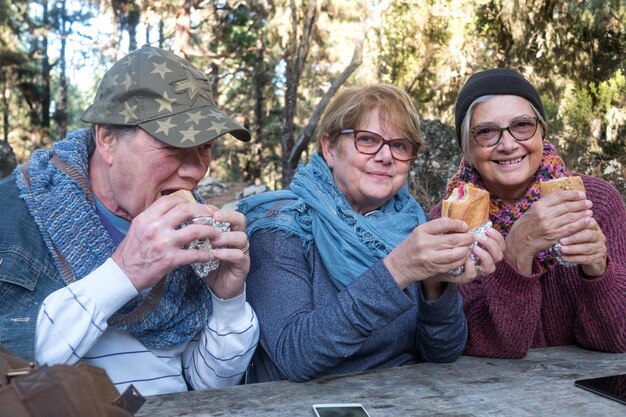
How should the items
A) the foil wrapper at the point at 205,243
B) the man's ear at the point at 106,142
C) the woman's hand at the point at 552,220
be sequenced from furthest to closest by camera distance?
the woman's hand at the point at 552,220 → the man's ear at the point at 106,142 → the foil wrapper at the point at 205,243

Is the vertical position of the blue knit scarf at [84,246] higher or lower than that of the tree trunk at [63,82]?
lower

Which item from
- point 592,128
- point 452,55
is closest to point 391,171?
point 592,128

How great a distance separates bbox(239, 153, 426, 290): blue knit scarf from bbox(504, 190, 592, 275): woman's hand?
49cm

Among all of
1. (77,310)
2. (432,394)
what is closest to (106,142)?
(77,310)

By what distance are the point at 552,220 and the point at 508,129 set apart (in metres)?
0.59

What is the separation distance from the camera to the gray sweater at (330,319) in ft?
6.78

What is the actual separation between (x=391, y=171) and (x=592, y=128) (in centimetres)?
763

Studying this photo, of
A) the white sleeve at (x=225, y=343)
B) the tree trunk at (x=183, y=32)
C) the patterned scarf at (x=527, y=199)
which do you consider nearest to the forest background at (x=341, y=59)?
the tree trunk at (x=183, y=32)

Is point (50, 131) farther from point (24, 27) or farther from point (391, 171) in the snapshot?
point (391, 171)

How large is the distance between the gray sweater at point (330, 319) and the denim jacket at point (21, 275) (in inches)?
27.7

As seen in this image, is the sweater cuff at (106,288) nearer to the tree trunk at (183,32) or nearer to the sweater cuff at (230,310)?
the sweater cuff at (230,310)

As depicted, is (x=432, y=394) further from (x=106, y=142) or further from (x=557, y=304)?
(x=106, y=142)

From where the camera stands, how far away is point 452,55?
1446 centimetres

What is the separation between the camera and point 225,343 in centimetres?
224
